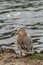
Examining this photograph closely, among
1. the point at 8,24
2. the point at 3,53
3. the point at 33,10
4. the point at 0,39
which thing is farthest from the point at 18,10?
the point at 3,53

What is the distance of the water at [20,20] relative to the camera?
15816 mm

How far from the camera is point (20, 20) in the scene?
65.5 feet

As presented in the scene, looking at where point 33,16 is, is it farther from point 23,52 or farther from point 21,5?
point 23,52

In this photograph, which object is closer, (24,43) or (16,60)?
(16,60)

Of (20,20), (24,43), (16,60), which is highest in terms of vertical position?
(24,43)

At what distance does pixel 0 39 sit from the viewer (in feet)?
52.1

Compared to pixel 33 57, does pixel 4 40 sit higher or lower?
lower

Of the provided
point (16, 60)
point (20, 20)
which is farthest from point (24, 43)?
point (20, 20)

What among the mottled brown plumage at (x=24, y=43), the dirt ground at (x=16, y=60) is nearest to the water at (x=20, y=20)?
the mottled brown plumage at (x=24, y=43)

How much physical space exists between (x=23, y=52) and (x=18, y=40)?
0.43 metres

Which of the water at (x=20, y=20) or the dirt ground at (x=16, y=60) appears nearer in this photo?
the dirt ground at (x=16, y=60)

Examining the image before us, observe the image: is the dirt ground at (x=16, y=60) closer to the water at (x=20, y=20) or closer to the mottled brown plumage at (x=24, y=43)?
the mottled brown plumage at (x=24, y=43)

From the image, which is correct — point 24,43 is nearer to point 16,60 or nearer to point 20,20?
point 16,60

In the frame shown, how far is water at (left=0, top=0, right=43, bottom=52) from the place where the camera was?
15.8 m
